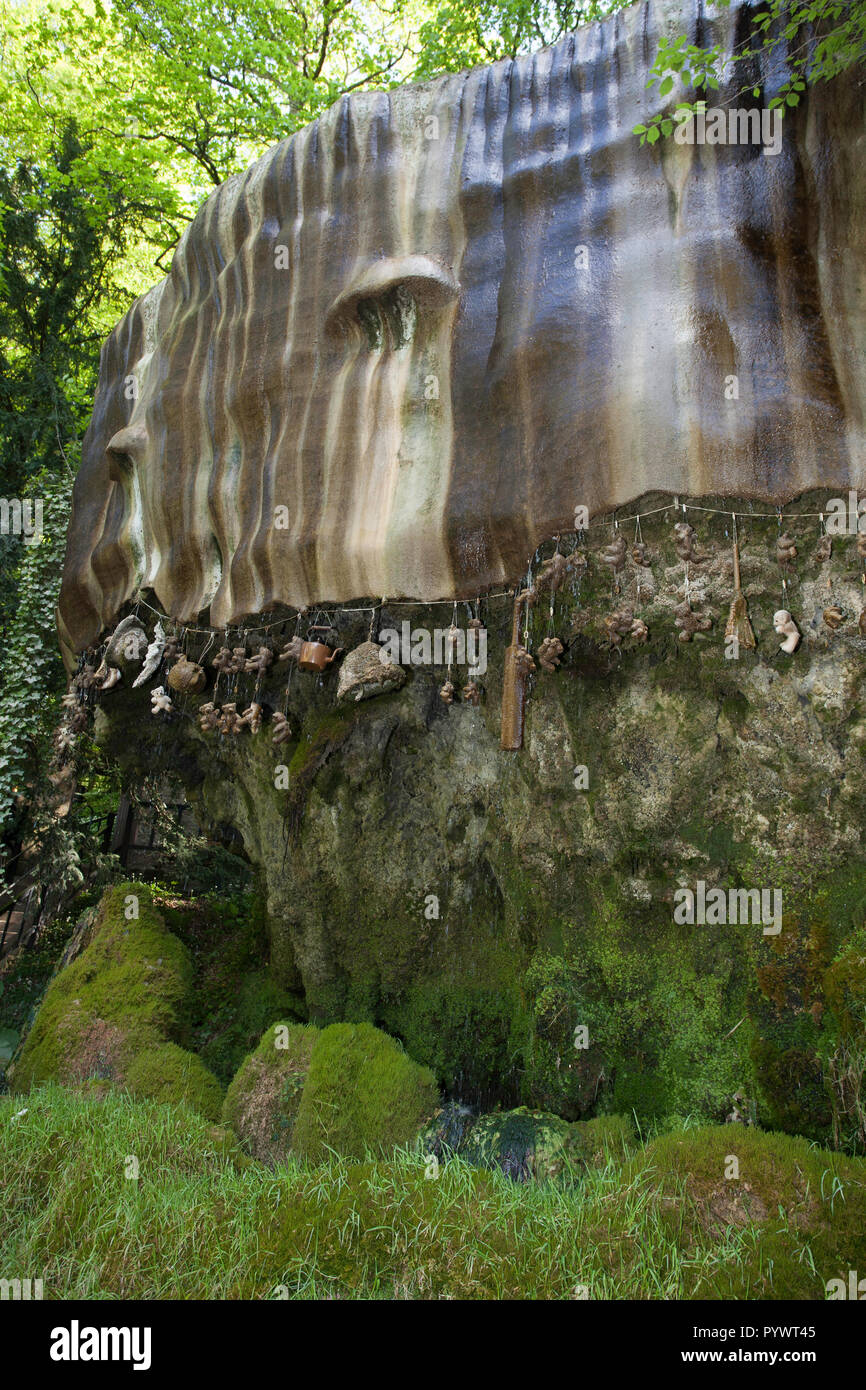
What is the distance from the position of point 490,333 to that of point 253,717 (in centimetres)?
311

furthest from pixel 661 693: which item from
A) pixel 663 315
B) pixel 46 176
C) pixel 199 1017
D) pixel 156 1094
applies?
pixel 46 176

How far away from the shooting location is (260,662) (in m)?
6.35

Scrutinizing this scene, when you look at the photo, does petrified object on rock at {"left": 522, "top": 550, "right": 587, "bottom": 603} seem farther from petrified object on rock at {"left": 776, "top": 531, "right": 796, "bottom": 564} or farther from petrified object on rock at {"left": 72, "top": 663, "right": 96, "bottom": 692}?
petrified object on rock at {"left": 72, "top": 663, "right": 96, "bottom": 692}

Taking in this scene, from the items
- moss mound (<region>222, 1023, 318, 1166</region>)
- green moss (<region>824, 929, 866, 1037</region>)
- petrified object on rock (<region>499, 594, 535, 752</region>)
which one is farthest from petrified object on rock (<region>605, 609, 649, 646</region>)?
moss mound (<region>222, 1023, 318, 1166</region>)

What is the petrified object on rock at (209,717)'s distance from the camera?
6.52 meters

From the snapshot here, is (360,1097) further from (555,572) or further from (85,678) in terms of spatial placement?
(85,678)

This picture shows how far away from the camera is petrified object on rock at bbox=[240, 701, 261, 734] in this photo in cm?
630

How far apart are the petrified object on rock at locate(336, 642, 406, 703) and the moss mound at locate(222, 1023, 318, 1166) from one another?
2.36m

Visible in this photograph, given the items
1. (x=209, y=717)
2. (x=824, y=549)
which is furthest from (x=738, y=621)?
(x=209, y=717)

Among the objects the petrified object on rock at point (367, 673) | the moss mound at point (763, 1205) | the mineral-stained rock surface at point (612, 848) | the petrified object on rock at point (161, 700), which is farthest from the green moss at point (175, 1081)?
the moss mound at point (763, 1205)

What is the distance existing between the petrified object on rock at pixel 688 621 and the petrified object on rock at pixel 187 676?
383cm

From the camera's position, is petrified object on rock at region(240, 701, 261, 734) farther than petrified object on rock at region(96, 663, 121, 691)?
No

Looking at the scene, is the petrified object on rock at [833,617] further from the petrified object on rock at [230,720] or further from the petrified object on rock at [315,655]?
the petrified object on rock at [230,720]
